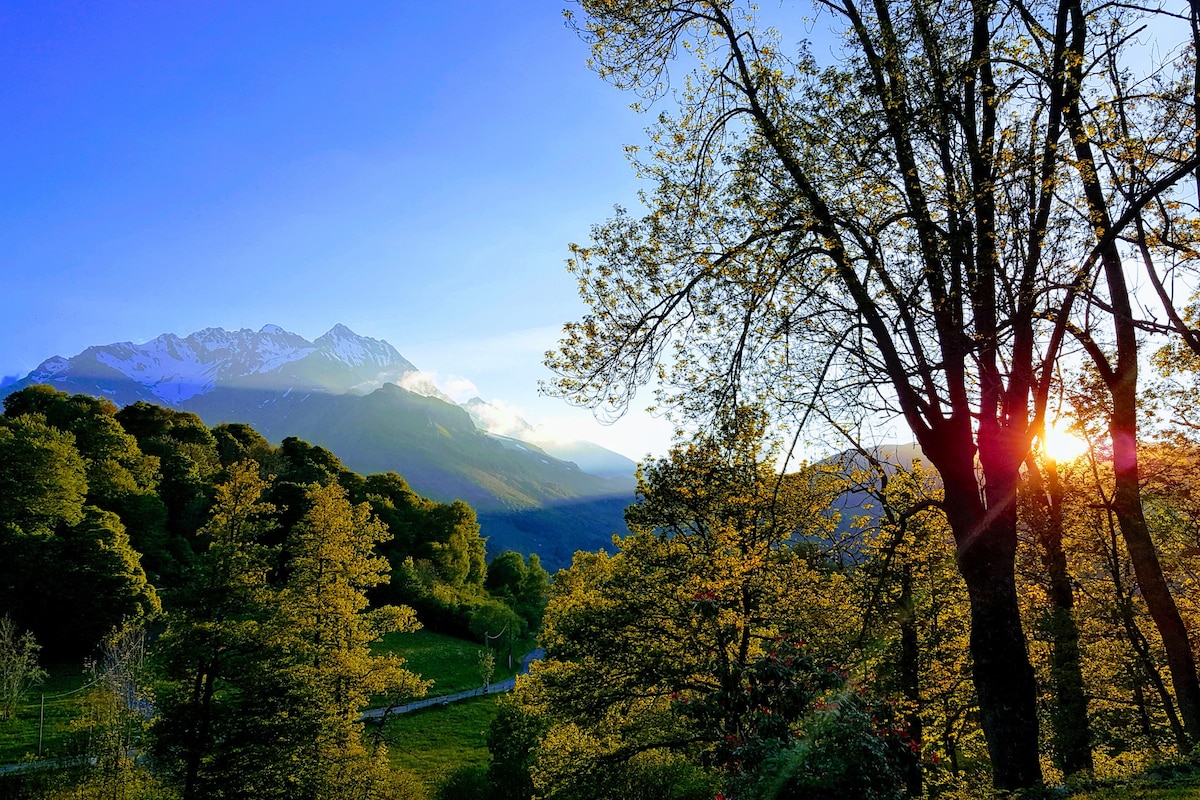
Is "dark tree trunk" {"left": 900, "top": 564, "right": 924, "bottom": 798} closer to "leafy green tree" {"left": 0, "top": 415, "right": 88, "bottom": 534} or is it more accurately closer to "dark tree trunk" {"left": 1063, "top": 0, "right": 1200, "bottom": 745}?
"dark tree trunk" {"left": 1063, "top": 0, "right": 1200, "bottom": 745}

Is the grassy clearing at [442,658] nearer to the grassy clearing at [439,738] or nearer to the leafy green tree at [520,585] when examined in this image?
the grassy clearing at [439,738]

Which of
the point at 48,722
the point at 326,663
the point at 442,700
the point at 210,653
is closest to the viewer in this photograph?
the point at 210,653

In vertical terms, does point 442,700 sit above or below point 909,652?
below

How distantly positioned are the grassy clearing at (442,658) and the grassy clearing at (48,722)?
16.9 metres

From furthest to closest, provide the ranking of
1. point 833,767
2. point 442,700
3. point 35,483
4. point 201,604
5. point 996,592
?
1. point 442,700
2. point 35,483
3. point 201,604
4. point 996,592
5. point 833,767

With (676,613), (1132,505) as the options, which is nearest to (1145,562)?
(1132,505)

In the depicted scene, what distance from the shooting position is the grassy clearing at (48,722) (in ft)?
69.3

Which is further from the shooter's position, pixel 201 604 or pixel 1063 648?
pixel 201 604

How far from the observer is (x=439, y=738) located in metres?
32.0

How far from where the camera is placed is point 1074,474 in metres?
14.4

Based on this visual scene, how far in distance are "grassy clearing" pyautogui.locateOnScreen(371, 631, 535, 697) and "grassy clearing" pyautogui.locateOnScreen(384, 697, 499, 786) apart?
347 centimetres

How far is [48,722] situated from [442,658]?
23820 mm

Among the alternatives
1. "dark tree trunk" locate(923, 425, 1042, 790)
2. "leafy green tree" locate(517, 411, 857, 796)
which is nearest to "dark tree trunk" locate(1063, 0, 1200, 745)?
"dark tree trunk" locate(923, 425, 1042, 790)

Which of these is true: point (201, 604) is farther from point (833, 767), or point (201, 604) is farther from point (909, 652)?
point (909, 652)
